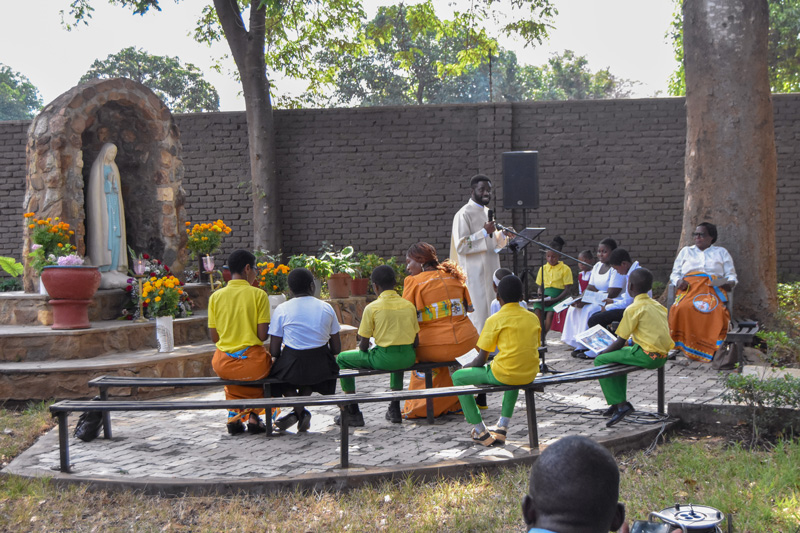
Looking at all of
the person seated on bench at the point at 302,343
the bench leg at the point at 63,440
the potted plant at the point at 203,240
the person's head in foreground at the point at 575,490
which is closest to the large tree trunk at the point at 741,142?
the person seated on bench at the point at 302,343

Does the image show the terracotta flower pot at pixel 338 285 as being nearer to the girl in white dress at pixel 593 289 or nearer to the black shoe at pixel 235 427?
the girl in white dress at pixel 593 289

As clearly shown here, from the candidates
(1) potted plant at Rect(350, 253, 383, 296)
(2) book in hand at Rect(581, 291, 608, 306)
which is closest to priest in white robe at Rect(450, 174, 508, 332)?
(2) book in hand at Rect(581, 291, 608, 306)

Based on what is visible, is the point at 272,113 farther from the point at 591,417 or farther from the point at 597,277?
the point at 591,417

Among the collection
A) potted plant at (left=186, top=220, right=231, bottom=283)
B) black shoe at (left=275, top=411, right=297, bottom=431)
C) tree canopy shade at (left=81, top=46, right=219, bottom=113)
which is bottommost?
black shoe at (left=275, top=411, right=297, bottom=431)

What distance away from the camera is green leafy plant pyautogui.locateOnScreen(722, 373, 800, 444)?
16.2 feet

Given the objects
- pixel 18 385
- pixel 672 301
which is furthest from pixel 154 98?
pixel 672 301

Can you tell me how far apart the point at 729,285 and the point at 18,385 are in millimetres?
7059

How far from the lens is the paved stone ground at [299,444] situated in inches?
184

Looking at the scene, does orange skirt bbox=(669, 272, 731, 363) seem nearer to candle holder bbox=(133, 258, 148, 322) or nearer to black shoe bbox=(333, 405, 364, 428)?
black shoe bbox=(333, 405, 364, 428)

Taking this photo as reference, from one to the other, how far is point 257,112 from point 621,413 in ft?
29.6

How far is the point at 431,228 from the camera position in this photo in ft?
43.1

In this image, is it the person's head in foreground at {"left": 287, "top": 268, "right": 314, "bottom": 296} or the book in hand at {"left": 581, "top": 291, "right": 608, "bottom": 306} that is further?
the book in hand at {"left": 581, "top": 291, "right": 608, "bottom": 306}

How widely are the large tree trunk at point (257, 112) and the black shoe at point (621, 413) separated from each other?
27.1ft

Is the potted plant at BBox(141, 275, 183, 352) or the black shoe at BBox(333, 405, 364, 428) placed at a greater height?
the potted plant at BBox(141, 275, 183, 352)
